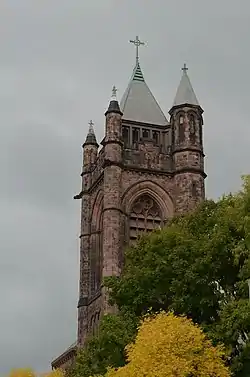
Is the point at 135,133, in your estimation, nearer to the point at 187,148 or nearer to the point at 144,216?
the point at 187,148

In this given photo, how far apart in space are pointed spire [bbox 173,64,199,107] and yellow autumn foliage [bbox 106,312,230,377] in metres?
33.8

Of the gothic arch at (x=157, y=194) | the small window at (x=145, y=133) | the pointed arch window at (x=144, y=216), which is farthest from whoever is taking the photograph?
the small window at (x=145, y=133)

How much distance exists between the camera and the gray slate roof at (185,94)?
5916 centimetres

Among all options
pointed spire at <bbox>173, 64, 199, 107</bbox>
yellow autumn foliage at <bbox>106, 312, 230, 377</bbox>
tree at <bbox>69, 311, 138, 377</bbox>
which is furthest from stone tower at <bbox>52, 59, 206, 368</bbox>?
yellow autumn foliage at <bbox>106, 312, 230, 377</bbox>

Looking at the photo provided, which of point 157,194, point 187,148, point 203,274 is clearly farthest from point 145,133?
point 203,274

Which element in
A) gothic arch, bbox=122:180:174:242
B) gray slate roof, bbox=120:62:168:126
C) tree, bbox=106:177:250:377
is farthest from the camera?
gray slate roof, bbox=120:62:168:126

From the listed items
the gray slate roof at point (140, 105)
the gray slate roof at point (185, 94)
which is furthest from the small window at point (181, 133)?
the gray slate roof at point (140, 105)

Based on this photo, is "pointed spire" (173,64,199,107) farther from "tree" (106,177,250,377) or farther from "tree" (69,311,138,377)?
"tree" (69,311,138,377)

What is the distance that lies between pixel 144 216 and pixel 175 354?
30.4 meters

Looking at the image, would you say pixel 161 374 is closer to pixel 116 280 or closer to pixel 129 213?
pixel 116 280

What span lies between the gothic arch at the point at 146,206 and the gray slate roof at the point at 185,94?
621 cm

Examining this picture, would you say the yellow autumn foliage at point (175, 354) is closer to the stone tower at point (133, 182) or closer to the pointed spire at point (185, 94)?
the stone tower at point (133, 182)

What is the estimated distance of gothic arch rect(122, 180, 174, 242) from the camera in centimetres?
5581

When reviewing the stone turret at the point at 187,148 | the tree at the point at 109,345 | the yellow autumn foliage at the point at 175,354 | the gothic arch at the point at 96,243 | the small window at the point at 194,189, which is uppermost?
the stone turret at the point at 187,148
